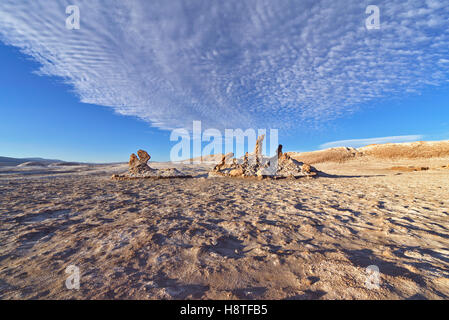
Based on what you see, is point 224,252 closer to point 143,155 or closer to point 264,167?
point 264,167

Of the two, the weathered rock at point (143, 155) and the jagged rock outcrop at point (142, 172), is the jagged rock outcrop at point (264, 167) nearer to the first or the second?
the jagged rock outcrop at point (142, 172)

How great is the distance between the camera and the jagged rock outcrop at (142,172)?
11.4 meters

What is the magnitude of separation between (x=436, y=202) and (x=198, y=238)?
22.6ft

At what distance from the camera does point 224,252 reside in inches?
93.1

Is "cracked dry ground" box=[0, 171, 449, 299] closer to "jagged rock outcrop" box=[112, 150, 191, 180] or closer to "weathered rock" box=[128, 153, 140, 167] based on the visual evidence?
"jagged rock outcrop" box=[112, 150, 191, 180]

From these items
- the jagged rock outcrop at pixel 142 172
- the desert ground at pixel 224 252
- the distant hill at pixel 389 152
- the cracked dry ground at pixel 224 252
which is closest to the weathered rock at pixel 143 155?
the jagged rock outcrop at pixel 142 172

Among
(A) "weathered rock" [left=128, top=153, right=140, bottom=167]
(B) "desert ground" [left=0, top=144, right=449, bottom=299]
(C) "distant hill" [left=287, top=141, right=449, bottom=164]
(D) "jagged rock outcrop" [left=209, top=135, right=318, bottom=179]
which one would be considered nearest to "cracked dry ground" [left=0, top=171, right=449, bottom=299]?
(B) "desert ground" [left=0, top=144, right=449, bottom=299]

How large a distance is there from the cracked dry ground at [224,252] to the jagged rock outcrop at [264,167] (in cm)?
761

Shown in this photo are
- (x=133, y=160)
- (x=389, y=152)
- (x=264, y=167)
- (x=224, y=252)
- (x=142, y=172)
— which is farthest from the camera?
(x=389, y=152)

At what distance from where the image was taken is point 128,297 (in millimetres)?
1528

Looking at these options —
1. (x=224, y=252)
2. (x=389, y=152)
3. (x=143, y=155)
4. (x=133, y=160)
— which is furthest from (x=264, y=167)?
(x=389, y=152)

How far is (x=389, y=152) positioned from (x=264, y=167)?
78.2 feet

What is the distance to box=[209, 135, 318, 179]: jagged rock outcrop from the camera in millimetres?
11911
